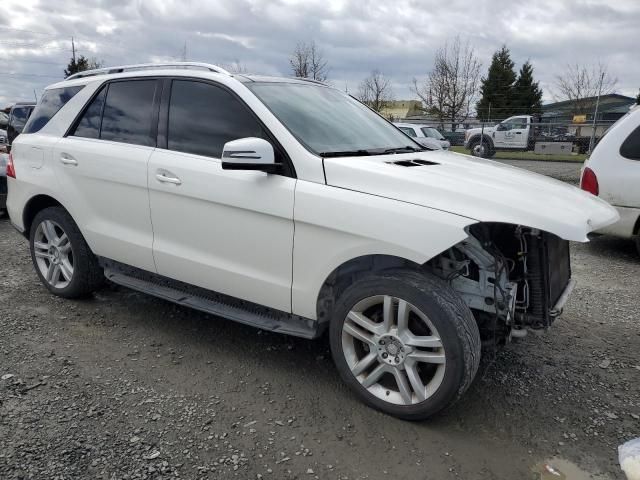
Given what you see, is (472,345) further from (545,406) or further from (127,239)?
(127,239)

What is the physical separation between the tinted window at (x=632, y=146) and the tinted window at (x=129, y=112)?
4.82 m

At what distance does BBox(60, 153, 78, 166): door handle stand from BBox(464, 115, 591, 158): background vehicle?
19.7m

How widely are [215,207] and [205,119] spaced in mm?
630

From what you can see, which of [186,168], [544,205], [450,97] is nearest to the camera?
[544,205]

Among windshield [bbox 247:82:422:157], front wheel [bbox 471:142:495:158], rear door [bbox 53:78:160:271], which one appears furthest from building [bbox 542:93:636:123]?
rear door [bbox 53:78:160:271]

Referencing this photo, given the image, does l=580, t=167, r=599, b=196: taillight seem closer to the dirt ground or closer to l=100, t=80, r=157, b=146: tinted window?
the dirt ground

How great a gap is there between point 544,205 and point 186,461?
2.13 meters

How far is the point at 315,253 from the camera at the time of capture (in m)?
2.83

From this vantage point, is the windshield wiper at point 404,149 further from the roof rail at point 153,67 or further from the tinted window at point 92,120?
the tinted window at point 92,120

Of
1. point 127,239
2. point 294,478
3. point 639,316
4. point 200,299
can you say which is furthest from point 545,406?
point 127,239

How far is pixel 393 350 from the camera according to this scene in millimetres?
2730

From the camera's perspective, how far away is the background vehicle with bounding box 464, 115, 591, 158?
71.8ft

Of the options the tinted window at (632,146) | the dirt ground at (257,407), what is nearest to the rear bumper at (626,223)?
the tinted window at (632,146)

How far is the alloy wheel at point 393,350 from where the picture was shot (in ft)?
8.63
